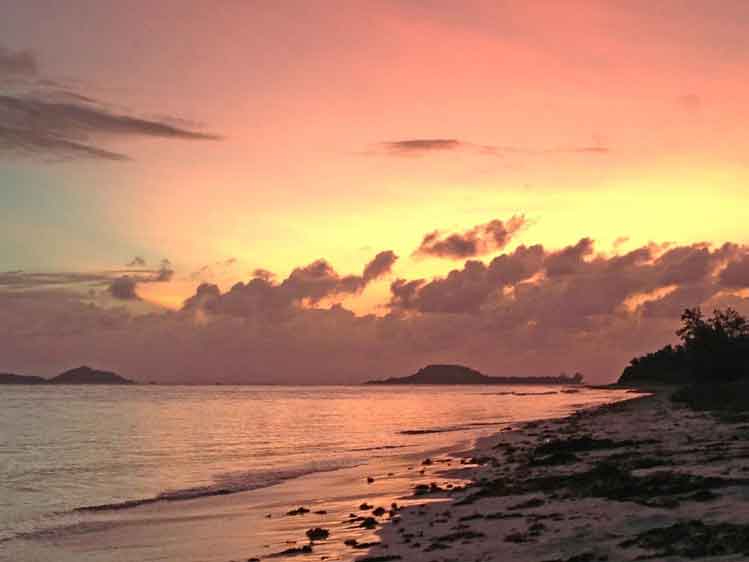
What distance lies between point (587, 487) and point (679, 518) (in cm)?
791

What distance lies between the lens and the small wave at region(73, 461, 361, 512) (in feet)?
115

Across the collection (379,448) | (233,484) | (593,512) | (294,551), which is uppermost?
(593,512)

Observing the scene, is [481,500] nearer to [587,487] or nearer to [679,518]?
[587,487]

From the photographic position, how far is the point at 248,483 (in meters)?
41.6

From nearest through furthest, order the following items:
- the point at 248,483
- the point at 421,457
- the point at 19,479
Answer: the point at 248,483
the point at 19,479
the point at 421,457

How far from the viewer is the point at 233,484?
41312 mm

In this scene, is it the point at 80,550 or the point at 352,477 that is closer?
the point at 80,550

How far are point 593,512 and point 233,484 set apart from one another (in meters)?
24.5

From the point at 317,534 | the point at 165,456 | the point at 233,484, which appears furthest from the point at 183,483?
the point at 317,534

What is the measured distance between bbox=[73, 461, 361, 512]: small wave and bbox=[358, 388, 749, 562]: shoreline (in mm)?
10819

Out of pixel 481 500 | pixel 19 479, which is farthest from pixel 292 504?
pixel 19 479

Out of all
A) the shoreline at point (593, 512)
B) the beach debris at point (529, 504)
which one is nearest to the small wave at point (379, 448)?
Result: the shoreline at point (593, 512)

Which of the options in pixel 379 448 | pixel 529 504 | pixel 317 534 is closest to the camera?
pixel 317 534

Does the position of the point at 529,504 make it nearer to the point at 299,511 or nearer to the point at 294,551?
the point at 294,551
